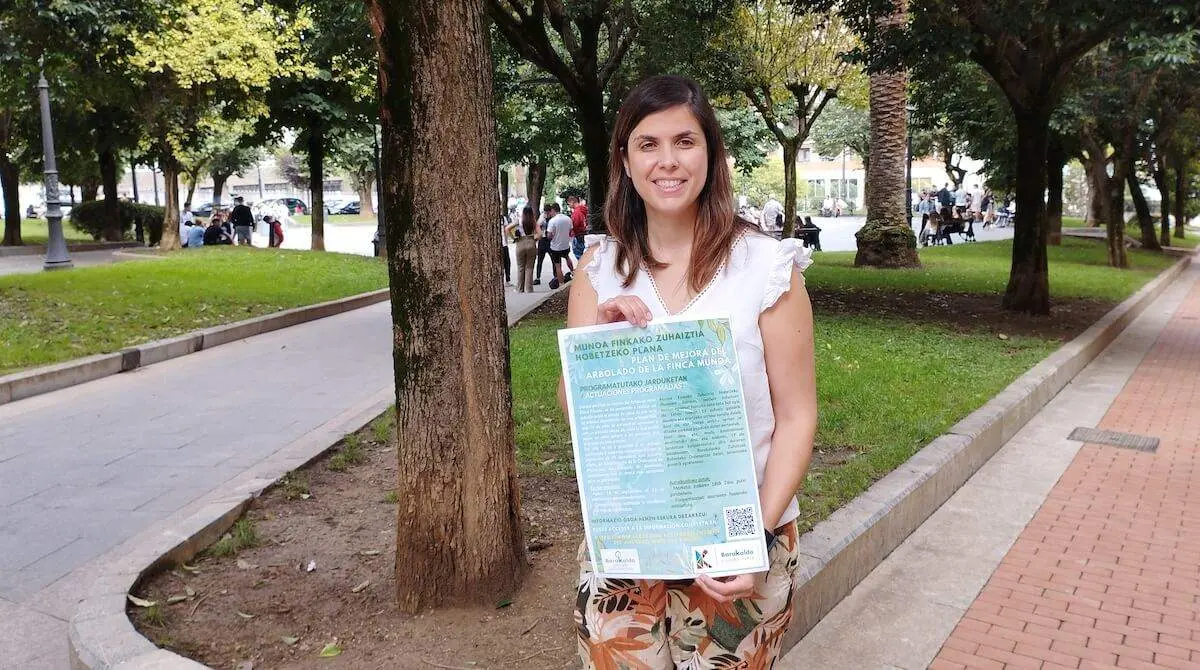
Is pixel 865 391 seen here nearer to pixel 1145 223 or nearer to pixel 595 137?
pixel 595 137

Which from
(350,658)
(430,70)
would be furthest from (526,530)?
(430,70)

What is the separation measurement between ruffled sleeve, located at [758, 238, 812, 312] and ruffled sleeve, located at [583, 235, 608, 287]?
384mm

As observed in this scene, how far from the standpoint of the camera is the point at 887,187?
18.9m

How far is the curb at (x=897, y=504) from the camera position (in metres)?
3.96

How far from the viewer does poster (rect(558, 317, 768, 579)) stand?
1867 millimetres

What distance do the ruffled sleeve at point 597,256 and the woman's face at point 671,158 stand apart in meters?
0.17

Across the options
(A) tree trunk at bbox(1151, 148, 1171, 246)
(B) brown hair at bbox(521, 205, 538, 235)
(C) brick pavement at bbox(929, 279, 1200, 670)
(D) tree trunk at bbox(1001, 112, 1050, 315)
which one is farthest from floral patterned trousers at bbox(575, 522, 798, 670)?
(A) tree trunk at bbox(1151, 148, 1171, 246)

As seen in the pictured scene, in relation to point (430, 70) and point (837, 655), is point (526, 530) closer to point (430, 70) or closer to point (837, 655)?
point (837, 655)

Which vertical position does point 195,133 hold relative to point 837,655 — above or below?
above

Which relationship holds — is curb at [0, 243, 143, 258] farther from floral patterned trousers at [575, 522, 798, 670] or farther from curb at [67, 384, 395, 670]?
floral patterned trousers at [575, 522, 798, 670]

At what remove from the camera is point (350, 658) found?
10.9ft

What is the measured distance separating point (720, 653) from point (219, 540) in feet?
10.7

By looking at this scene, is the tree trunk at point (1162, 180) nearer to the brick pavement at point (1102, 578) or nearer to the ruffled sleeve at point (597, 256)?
the brick pavement at point (1102, 578)

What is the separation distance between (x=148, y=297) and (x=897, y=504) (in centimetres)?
1166
